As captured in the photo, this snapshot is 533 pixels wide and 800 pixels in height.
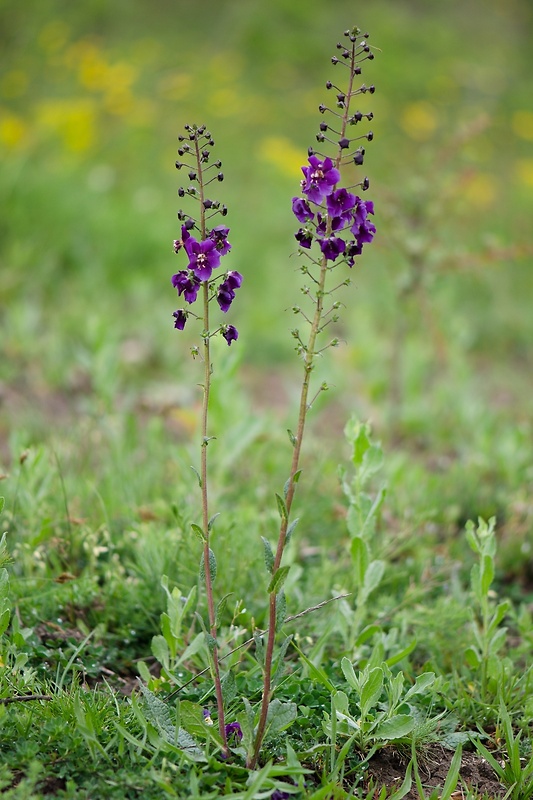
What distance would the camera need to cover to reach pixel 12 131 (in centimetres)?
564

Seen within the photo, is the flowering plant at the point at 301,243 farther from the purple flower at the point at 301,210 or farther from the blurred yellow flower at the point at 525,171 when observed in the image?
A: the blurred yellow flower at the point at 525,171

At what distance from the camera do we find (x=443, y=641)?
2072 millimetres

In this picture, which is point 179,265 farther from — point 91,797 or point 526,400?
point 91,797

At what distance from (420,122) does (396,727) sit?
6.88 m

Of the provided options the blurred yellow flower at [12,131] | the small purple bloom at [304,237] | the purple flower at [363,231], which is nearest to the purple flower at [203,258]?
the small purple bloom at [304,237]

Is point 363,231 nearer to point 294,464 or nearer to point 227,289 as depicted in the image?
point 227,289

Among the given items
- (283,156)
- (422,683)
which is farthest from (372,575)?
(283,156)

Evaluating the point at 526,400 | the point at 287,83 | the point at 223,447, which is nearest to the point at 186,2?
the point at 287,83

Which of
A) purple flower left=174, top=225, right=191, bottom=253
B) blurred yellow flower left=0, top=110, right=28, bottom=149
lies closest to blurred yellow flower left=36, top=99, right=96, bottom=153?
blurred yellow flower left=0, top=110, right=28, bottom=149

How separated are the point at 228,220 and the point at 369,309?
5.03 feet

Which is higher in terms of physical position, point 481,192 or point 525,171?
point 525,171

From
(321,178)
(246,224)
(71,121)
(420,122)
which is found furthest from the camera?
(420,122)

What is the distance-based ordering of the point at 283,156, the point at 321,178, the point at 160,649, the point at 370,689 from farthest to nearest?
the point at 283,156 < the point at 160,649 < the point at 370,689 < the point at 321,178

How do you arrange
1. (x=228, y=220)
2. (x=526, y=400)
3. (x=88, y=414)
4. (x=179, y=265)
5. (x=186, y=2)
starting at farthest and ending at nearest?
(x=186, y=2) → (x=228, y=220) → (x=179, y=265) → (x=526, y=400) → (x=88, y=414)
